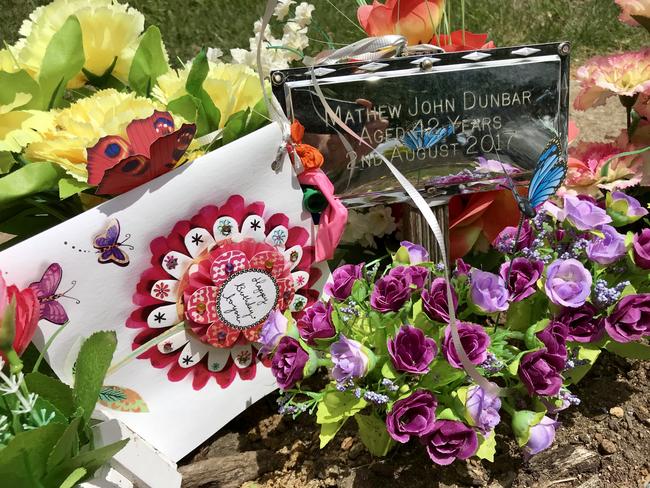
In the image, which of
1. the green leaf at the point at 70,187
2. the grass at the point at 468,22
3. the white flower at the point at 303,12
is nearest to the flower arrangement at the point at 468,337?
the green leaf at the point at 70,187

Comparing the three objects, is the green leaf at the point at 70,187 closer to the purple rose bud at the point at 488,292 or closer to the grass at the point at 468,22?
the purple rose bud at the point at 488,292

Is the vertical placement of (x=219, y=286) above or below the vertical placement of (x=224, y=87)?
below

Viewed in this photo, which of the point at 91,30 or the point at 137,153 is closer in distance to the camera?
the point at 137,153

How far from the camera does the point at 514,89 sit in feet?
3.63

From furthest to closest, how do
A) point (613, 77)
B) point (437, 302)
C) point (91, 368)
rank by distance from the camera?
point (613, 77), point (437, 302), point (91, 368)

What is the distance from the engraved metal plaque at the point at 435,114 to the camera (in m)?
1.07

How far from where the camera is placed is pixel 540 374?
90 centimetres

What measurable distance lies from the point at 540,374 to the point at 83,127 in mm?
731

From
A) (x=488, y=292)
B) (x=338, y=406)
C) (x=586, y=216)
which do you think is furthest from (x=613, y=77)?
(x=338, y=406)

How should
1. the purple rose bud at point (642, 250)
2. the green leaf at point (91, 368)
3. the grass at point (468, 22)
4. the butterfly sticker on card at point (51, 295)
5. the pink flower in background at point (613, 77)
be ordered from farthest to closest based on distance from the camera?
the grass at point (468, 22)
the pink flower in background at point (613, 77)
the purple rose bud at point (642, 250)
the butterfly sticker on card at point (51, 295)
the green leaf at point (91, 368)

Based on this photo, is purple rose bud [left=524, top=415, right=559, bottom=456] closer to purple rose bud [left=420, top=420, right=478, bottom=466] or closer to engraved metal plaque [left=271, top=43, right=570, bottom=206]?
purple rose bud [left=420, top=420, right=478, bottom=466]

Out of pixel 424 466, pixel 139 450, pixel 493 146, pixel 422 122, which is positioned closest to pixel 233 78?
pixel 422 122

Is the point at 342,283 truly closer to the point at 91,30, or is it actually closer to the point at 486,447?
the point at 486,447

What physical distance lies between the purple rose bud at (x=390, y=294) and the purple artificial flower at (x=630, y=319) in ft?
1.04
